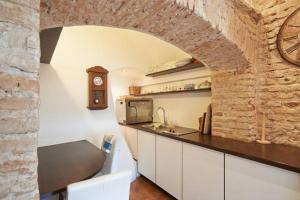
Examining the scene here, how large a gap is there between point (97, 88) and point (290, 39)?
2.41 metres

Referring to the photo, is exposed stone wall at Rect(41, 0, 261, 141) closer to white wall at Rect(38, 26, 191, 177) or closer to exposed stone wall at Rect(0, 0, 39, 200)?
exposed stone wall at Rect(0, 0, 39, 200)

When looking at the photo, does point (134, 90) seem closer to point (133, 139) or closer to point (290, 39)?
point (133, 139)

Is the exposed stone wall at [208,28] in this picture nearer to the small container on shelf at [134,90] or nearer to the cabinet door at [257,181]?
the cabinet door at [257,181]

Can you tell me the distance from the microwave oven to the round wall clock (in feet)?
7.77

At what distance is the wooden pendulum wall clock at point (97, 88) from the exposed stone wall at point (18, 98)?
204cm

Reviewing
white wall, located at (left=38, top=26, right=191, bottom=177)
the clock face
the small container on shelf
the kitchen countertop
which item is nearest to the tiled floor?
white wall, located at (left=38, top=26, right=191, bottom=177)

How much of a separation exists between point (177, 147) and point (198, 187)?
490 millimetres

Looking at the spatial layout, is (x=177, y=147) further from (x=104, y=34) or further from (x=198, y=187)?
(x=104, y=34)

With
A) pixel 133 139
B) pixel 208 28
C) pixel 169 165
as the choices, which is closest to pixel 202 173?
pixel 169 165

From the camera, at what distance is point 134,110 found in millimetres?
3336

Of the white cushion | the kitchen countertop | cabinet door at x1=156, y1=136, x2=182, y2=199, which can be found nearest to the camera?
the white cushion

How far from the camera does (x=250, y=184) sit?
4.70 feet

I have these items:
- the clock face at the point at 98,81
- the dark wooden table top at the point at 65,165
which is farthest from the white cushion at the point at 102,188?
the clock face at the point at 98,81

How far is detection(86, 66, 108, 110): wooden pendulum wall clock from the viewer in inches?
99.4
